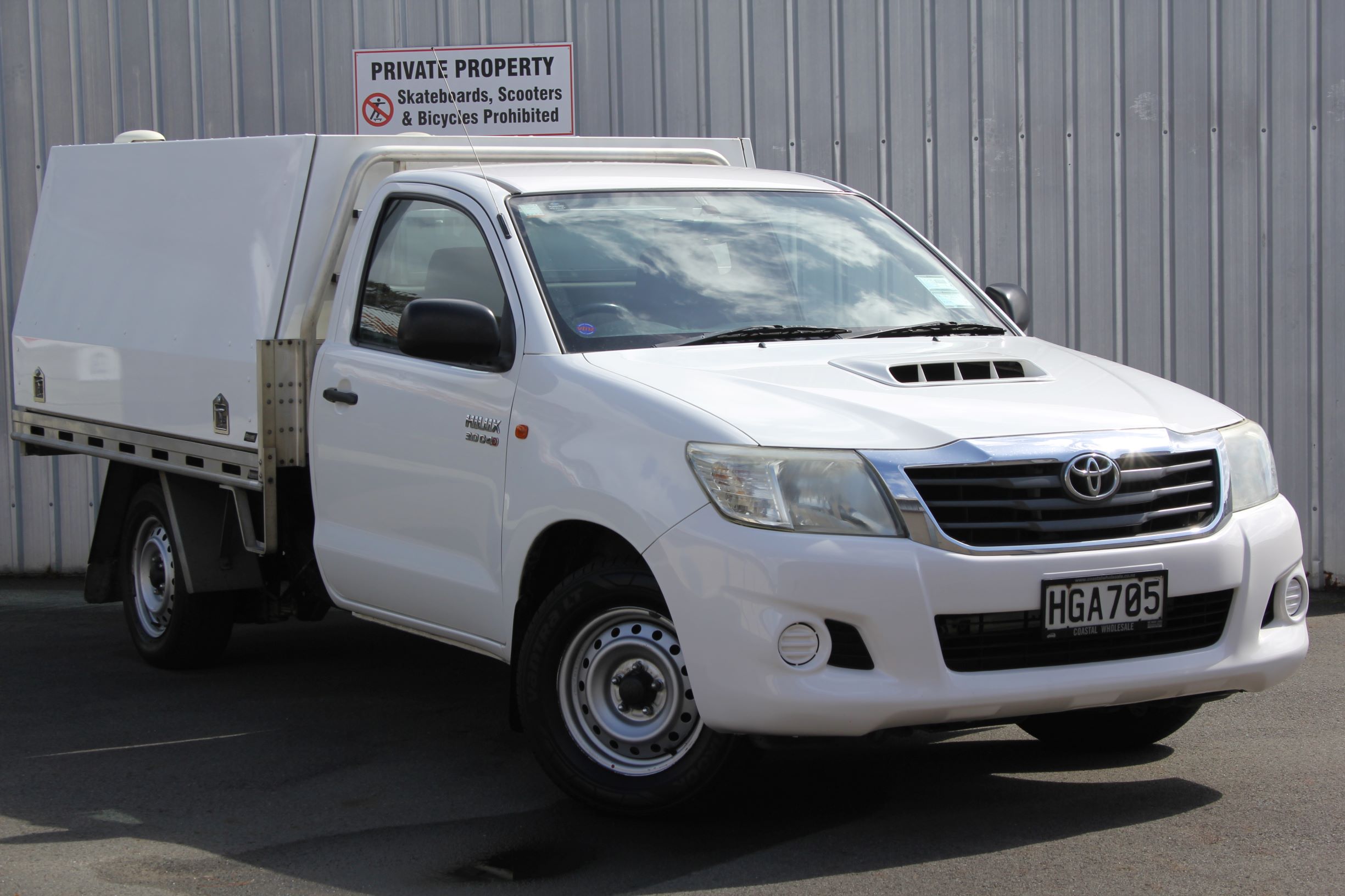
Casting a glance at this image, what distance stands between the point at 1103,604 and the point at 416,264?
2.84 metres

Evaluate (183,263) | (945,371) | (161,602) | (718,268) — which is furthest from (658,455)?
(161,602)

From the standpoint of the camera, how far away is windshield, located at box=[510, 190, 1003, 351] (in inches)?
203

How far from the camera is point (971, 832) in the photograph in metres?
4.56

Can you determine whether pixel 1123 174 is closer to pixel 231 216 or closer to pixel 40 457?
pixel 231 216

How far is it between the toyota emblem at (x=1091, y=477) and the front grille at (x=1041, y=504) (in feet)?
0.06

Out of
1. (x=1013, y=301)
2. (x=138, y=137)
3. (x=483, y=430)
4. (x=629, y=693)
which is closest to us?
(x=629, y=693)

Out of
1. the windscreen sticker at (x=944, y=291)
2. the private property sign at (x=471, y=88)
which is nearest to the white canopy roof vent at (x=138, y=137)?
the private property sign at (x=471, y=88)

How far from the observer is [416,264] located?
5.83 metres

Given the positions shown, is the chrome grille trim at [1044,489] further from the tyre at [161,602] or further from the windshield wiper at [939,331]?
the tyre at [161,602]

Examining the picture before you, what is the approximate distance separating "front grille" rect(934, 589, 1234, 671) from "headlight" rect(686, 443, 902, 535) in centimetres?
34

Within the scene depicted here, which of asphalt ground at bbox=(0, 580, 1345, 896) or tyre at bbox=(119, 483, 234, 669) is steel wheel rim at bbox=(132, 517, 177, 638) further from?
asphalt ground at bbox=(0, 580, 1345, 896)

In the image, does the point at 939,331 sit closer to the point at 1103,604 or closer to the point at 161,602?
the point at 1103,604

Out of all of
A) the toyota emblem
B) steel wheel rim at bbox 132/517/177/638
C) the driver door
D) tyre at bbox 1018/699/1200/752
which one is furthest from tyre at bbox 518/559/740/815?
steel wheel rim at bbox 132/517/177/638

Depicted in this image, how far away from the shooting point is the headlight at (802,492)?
4152 millimetres
